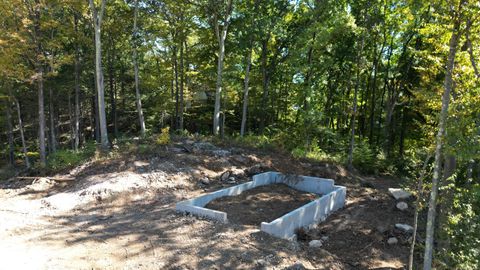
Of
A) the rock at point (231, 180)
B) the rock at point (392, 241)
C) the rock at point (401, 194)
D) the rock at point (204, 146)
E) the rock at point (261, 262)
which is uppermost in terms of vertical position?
the rock at point (204, 146)

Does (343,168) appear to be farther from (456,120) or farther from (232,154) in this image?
(456,120)

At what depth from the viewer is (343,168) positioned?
13500 mm

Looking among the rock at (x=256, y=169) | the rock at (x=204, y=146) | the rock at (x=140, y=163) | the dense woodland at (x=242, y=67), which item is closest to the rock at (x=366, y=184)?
the dense woodland at (x=242, y=67)

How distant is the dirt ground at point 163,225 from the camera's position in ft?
16.6

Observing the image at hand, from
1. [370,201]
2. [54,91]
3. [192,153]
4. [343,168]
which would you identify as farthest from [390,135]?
[54,91]

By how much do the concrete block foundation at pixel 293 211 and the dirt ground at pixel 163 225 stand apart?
0.24 metres

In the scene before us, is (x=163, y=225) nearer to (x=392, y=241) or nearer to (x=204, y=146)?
(x=392, y=241)

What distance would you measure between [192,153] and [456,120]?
8.54m

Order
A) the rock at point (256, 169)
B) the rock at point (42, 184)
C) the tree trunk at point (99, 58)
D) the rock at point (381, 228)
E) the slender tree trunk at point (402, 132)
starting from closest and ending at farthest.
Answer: the rock at point (381, 228) → the rock at point (42, 184) → the rock at point (256, 169) → the tree trunk at point (99, 58) → the slender tree trunk at point (402, 132)

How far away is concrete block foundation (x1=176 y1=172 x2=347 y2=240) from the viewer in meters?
6.72

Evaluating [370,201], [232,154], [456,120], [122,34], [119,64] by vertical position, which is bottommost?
[370,201]

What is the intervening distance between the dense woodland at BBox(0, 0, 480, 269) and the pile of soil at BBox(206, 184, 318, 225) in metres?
3.46

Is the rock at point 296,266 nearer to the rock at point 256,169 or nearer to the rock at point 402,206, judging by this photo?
the rock at point 402,206

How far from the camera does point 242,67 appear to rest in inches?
696
